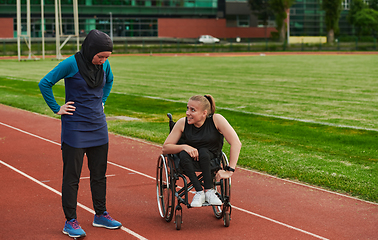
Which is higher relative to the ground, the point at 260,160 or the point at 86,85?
the point at 86,85

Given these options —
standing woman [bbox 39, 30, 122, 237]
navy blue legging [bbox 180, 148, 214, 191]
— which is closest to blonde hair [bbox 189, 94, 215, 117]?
navy blue legging [bbox 180, 148, 214, 191]

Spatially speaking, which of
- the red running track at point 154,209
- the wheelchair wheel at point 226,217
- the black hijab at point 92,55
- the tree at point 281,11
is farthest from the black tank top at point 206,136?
the tree at point 281,11

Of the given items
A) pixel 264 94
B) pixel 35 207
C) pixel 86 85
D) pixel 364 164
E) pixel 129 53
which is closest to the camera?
pixel 86 85

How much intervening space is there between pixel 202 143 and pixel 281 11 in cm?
7663

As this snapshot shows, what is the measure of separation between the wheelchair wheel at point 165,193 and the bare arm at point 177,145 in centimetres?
18

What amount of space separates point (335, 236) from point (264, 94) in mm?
13824

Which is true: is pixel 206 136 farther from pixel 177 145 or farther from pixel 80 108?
pixel 80 108

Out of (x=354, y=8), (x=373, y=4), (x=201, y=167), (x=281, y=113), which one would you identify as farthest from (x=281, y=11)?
(x=201, y=167)

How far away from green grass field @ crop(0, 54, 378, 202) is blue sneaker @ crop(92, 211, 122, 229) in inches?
122

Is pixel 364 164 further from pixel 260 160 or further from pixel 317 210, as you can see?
pixel 317 210

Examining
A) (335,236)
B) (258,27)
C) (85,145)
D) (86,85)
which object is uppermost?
(258,27)

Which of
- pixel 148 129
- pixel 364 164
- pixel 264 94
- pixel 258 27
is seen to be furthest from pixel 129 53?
pixel 364 164

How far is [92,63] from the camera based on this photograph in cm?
478

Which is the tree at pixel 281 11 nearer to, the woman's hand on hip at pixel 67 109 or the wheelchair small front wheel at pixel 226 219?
the wheelchair small front wheel at pixel 226 219
